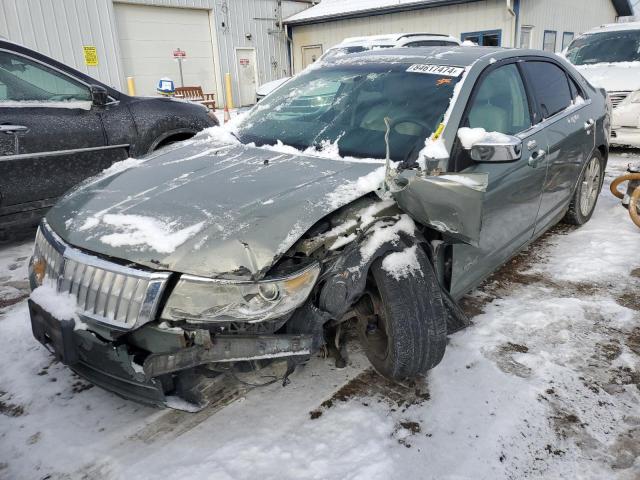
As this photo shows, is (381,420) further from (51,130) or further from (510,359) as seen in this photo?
(51,130)

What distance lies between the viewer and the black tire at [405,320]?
2158 mm

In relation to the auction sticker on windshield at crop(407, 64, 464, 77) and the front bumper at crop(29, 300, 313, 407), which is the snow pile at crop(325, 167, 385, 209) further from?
the auction sticker on windshield at crop(407, 64, 464, 77)

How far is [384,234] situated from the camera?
7.17 feet

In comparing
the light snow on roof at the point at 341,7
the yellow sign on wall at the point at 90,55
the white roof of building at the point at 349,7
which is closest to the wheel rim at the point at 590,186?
the white roof of building at the point at 349,7

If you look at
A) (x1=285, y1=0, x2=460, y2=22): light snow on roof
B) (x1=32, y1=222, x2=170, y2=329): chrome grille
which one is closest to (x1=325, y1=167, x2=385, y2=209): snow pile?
(x1=32, y1=222, x2=170, y2=329): chrome grille

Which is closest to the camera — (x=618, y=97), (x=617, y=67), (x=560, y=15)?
(x=618, y=97)

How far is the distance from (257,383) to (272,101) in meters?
2.14

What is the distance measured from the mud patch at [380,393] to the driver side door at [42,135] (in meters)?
3.14

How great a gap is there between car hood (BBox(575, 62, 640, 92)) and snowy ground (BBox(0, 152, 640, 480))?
644cm

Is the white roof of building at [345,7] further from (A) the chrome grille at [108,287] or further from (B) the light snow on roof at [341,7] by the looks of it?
(A) the chrome grille at [108,287]

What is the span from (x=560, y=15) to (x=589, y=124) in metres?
16.0

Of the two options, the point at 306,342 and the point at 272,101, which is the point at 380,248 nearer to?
the point at 306,342

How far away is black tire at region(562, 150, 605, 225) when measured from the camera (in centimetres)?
427

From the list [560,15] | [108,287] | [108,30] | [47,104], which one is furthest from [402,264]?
[560,15]
